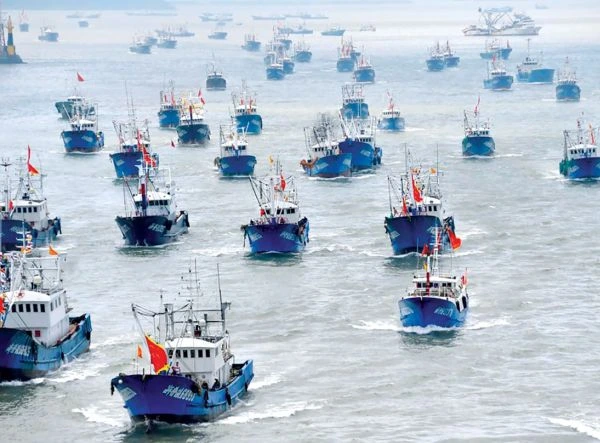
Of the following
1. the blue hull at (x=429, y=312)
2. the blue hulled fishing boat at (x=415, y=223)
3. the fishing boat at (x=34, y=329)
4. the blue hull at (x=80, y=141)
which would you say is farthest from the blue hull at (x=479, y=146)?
the fishing boat at (x=34, y=329)

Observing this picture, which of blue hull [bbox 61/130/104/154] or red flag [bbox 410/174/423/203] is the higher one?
red flag [bbox 410/174/423/203]

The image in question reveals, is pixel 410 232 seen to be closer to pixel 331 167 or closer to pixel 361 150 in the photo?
pixel 331 167

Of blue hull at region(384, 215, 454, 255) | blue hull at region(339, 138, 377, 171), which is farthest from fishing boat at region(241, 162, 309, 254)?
blue hull at region(339, 138, 377, 171)

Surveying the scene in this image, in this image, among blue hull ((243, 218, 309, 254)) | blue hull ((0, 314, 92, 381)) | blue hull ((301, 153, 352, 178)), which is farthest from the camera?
blue hull ((301, 153, 352, 178))

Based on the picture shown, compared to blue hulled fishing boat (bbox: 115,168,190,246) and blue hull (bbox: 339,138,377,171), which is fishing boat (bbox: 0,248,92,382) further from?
blue hull (bbox: 339,138,377,171)

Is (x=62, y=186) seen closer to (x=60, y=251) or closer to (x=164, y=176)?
(x=164, y=176)

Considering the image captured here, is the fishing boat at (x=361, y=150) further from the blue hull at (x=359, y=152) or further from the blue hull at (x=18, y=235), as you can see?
the blue hull at (x=18, y=235)

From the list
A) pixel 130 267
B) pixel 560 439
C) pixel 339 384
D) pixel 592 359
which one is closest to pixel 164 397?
pixel 339 384
